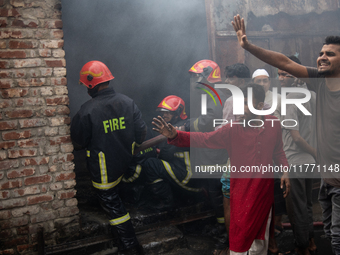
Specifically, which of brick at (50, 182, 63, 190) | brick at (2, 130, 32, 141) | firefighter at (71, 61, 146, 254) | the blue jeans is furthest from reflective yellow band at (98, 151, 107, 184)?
the blue jeans

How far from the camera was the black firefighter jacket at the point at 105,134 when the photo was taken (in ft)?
10.8

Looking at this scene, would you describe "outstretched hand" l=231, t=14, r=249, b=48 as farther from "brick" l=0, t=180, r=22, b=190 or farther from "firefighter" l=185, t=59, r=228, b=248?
"brick" l=0, t=180, r=22, b=190

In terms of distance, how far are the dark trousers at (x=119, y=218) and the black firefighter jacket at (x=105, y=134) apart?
0.11 meters

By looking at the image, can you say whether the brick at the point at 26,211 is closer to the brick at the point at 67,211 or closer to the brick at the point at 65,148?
the brick at the point at 67,211

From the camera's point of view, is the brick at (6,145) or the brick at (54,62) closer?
the brick at (6,145)

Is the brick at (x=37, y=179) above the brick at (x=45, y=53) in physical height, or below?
below

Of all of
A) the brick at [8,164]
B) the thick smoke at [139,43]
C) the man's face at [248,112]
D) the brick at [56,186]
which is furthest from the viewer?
the thick smoke at [139,43]

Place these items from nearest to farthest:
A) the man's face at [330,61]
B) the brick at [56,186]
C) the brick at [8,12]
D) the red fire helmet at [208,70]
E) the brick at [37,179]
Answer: the man's face at [330,61], the brick at [8,12], the brick at [37,179], the brick at [56,186], the red fire helmet at [208,70]

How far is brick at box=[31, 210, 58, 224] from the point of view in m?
3.17

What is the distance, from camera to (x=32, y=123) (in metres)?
3.07

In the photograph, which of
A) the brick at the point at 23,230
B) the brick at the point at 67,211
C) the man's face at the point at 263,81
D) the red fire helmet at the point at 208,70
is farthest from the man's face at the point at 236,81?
the brick at the point at 23,230

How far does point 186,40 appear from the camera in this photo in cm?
633

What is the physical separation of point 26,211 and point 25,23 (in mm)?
1961

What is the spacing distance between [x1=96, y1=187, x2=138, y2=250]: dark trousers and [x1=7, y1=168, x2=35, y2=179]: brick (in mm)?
763
